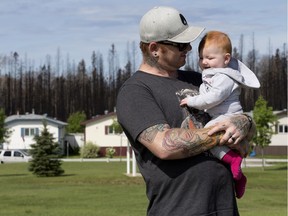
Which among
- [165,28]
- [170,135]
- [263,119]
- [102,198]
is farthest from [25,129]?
[170,135]

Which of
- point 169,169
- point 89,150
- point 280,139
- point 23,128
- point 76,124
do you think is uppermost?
point 76,124

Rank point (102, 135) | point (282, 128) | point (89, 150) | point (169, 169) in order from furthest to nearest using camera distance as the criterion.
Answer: point (102, 135), point (282, 128), point (89, 150), point (169, 169)

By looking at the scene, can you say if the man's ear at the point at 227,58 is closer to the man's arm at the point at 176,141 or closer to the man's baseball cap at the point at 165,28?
the man's baseball cap at the point at 165,28

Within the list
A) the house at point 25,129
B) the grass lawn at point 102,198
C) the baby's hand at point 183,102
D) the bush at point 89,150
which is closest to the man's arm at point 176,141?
the baby's hand at point 183,102

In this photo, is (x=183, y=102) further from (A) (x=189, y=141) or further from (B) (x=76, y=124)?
(B) (x=76, y=124)

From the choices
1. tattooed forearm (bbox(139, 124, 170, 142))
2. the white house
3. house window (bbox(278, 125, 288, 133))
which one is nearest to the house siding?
the white house

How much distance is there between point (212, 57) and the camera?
4.73 m

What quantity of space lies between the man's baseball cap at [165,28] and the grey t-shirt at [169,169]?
0.90ft

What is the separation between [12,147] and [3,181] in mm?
47714

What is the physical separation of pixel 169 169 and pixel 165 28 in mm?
839

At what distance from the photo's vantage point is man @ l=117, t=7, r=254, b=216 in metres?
4.44

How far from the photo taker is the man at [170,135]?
4.44 meters

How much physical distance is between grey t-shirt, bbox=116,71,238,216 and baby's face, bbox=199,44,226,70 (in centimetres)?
27

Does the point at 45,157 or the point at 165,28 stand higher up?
the point at 165,28
